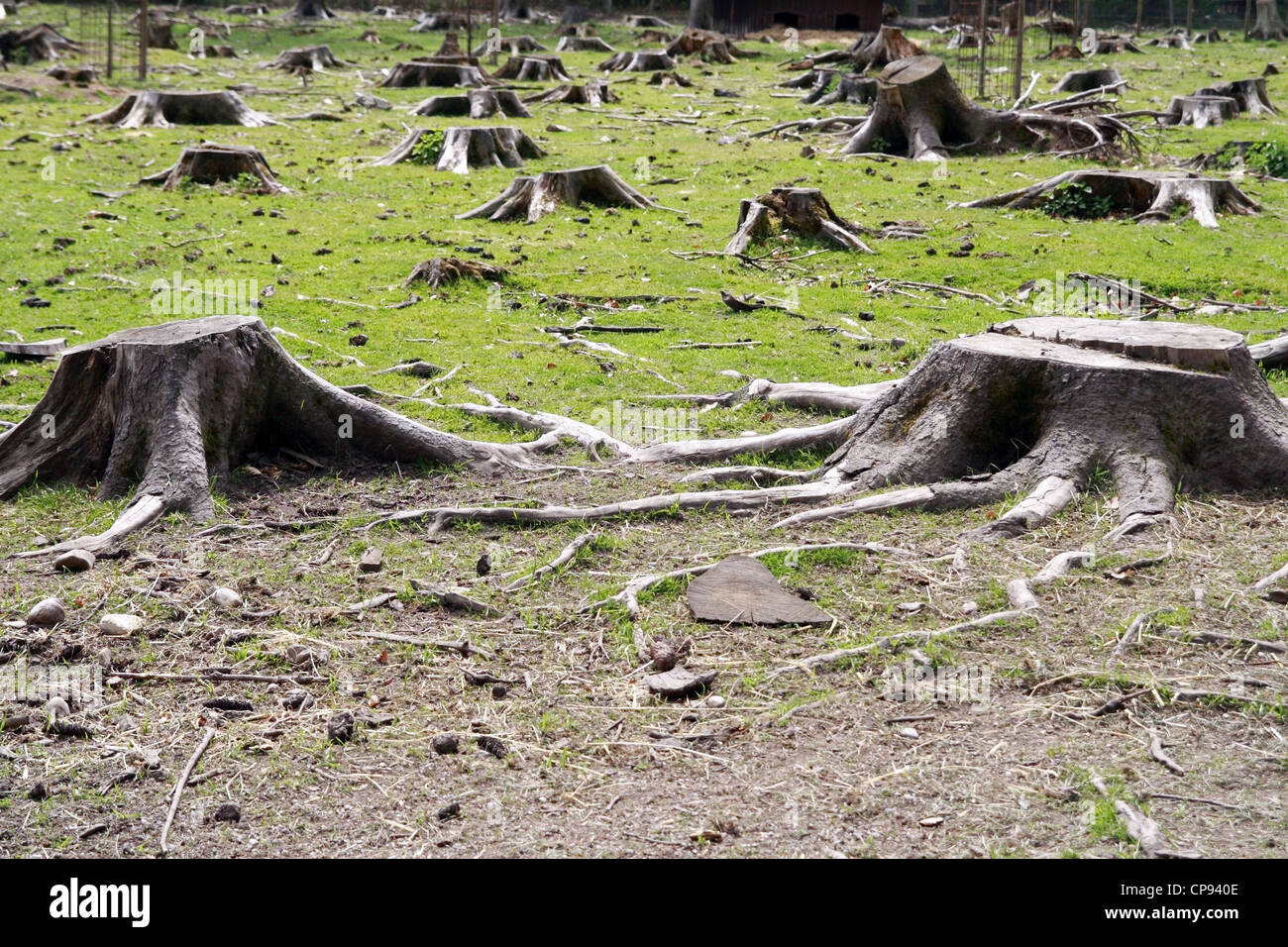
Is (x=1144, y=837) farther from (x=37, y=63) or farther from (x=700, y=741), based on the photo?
(x=37, y=63)

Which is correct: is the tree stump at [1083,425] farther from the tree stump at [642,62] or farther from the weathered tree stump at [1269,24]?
the weathered tree stump at [1269,24]

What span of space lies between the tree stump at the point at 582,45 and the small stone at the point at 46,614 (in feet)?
111

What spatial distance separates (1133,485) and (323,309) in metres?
7.75

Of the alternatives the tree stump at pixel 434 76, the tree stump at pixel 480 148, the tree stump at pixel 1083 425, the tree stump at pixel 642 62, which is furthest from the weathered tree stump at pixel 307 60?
the tree stump at pixel 1083 425

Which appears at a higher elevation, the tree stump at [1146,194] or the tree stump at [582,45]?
the tree stump at [582,45]

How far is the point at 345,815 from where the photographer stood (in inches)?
175

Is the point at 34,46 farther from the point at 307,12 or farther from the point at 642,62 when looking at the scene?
the point at 642,62

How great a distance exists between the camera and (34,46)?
32.0m

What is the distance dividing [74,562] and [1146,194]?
13490 mm

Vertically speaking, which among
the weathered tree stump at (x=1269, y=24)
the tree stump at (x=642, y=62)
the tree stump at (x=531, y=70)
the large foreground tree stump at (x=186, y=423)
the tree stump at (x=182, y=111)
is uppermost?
the weathered tree stump at (x=1269, y=24)

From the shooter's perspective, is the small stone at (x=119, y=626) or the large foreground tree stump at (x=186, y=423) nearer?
the small stone at (x=119, y=626)

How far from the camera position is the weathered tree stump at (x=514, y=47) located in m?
35.4

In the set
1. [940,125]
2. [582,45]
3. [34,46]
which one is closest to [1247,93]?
[940,125]

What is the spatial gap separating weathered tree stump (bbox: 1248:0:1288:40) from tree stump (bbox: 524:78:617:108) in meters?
20.9
